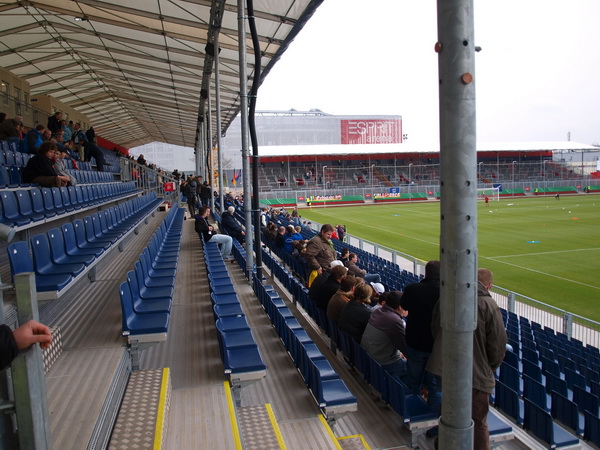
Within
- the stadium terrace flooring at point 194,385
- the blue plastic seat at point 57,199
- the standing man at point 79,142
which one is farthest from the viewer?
the standing man at point 79,142

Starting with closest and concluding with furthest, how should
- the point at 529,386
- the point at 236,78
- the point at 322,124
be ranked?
the point at 529,386 < the point at 236,78 < the point at 322,124

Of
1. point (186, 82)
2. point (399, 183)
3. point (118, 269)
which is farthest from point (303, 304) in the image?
point (399, 183)

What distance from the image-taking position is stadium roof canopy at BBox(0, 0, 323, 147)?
1249cm

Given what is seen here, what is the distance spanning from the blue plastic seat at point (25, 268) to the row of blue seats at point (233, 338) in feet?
4.89

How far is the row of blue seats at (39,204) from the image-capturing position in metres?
5.50

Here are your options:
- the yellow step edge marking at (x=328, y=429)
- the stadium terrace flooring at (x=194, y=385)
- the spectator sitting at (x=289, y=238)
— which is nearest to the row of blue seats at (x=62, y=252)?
the stadium terrace flooring at (x=194, y=385)

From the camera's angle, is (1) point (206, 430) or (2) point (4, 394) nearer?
(2) point (4, 394)

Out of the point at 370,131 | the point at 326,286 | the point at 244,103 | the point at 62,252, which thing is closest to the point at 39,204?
the point at 62,252

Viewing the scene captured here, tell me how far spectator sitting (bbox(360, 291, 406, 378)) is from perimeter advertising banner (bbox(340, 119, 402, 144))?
75.9 meters

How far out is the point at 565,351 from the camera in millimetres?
7969

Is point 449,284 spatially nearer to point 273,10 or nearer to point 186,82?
point 273,10

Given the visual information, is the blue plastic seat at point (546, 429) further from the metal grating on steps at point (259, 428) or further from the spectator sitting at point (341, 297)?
→ the metal grating on steps at point (259, 428)

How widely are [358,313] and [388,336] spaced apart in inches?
22.4

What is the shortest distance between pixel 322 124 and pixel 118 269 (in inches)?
2860
